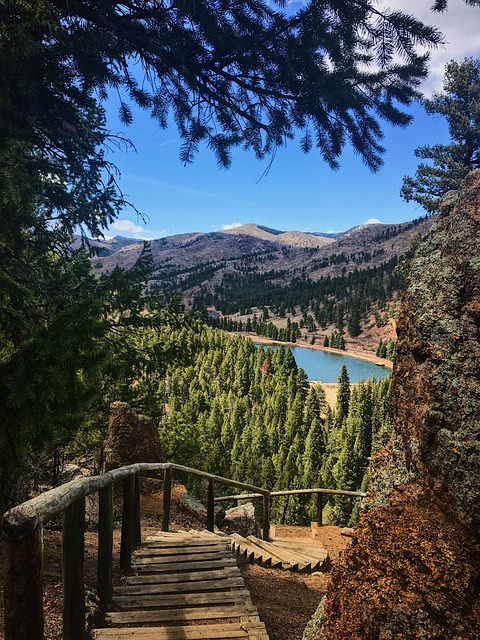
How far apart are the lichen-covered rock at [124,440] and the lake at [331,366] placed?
72845mm

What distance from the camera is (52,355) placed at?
A: 301 centimetres

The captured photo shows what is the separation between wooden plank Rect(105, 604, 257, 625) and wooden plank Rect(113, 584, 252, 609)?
0.13 meters

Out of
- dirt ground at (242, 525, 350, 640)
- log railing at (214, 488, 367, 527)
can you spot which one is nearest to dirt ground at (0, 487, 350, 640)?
dirt ground at (242, 525, 350, 640)

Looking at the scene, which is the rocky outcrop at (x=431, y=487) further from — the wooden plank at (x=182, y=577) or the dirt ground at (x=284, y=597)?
the wooden plank at (x=182, y=577)

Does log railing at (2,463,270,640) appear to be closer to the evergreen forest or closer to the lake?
the evergreen forest

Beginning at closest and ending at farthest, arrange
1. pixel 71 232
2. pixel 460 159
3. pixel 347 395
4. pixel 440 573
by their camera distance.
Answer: pixel 440 573 < pixel 71 232 < pixel 460 159 < pixel 347 395

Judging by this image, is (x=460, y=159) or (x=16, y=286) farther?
(x=460, y=159)

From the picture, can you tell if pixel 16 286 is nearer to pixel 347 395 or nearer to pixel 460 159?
pixel 460 159

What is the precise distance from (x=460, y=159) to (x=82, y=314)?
629 inches

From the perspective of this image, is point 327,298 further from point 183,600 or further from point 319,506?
point 183,600

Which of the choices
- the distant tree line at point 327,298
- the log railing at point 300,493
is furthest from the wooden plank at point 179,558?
the distant tree line at point 327,298

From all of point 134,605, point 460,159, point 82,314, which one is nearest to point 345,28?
point 82,314

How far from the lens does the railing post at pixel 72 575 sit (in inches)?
81.0

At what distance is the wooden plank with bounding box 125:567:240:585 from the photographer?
3.41 meters
